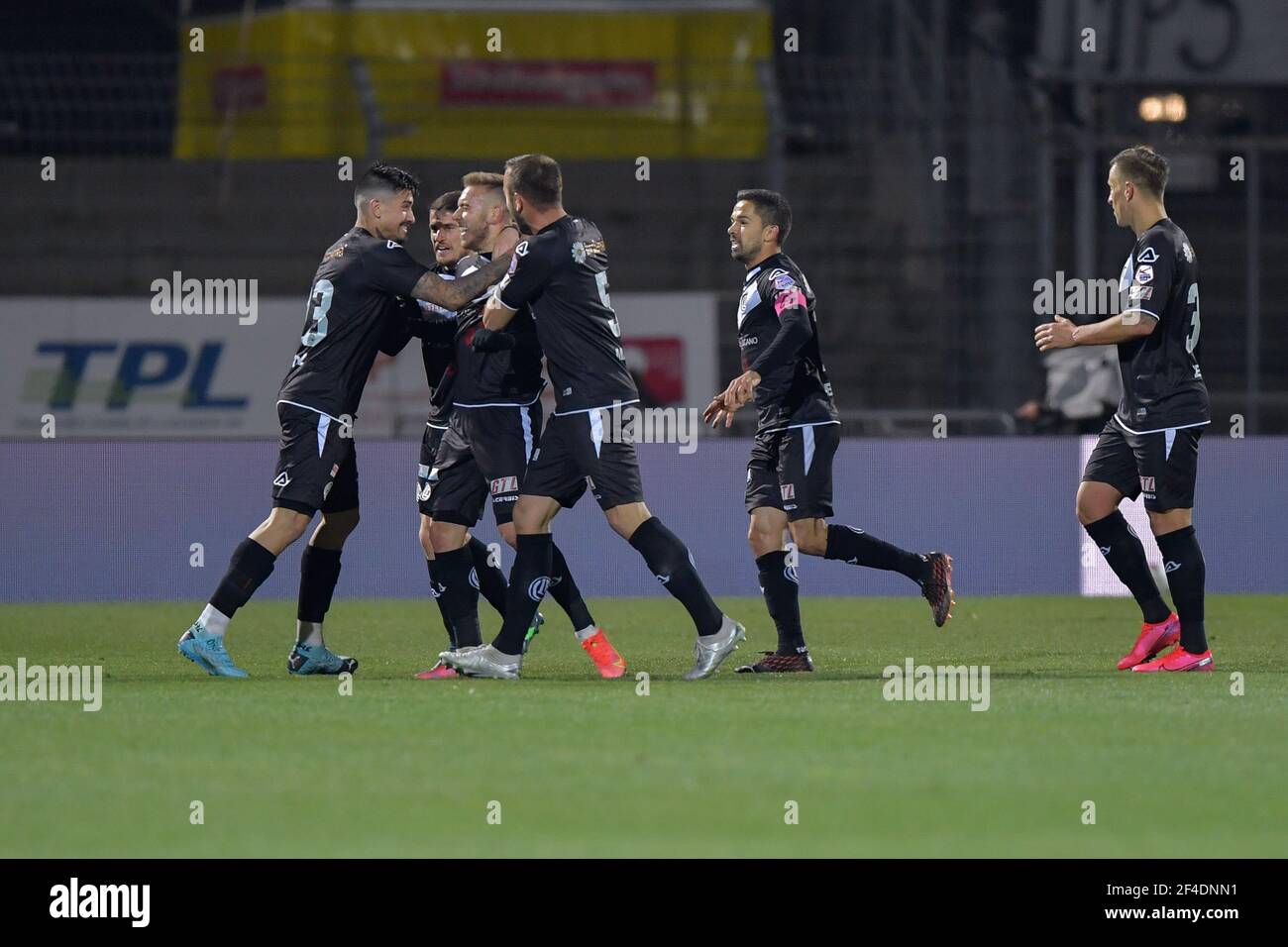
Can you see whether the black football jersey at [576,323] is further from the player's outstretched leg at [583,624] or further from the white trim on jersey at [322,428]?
the white trim on jersey at [322,428]

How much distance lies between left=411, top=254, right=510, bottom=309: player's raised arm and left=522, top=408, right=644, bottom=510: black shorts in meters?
0.59

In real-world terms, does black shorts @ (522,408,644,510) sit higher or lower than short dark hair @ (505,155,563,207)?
lower

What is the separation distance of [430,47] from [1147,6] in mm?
6904

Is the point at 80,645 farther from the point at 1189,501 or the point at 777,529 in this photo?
the point at 1189,501

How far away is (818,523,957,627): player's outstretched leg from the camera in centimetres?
856

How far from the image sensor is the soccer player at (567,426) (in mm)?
7668

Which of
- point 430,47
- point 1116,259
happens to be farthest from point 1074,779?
point 430,47

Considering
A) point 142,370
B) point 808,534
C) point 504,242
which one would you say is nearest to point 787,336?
point 808,534

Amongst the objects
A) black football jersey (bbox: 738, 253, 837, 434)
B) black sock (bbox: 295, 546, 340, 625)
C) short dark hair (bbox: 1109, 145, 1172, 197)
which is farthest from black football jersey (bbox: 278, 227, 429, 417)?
short dark hair (bbox: 1109, 145, 1172, 197)

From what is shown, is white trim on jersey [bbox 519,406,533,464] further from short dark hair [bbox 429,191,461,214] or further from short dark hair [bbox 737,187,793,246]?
short dark hair [bbox 737,187,793,246]

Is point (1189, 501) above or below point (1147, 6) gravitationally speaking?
below

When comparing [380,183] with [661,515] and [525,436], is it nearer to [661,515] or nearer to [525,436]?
[525,436]

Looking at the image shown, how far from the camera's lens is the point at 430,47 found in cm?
1988

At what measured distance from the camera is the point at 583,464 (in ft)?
25.2
